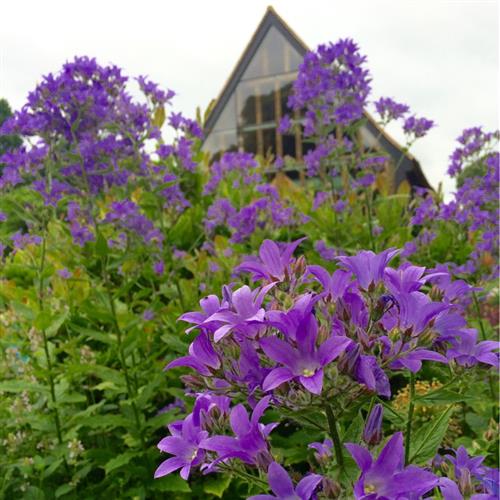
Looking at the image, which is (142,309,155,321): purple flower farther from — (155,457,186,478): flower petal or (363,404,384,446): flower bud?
(363,404,384,446): flower bud

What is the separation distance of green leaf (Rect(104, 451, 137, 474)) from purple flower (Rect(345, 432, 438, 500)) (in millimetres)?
2174

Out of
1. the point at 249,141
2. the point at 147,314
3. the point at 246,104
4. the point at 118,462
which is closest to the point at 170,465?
the point at 118,462

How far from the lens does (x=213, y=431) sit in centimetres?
123

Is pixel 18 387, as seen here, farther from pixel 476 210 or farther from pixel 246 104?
pixel 246 104

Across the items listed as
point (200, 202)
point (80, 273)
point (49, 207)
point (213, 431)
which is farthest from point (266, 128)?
point (213, 431)

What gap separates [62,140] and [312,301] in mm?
2905

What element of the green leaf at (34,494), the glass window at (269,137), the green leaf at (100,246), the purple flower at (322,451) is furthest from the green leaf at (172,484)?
the glass window at (269,137)

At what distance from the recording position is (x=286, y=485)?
1.02m

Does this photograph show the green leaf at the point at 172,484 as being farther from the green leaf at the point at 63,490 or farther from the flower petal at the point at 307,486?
the flower petal at the point at 307,486

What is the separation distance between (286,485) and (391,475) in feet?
0.59

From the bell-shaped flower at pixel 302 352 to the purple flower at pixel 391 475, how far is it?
158 millimetres

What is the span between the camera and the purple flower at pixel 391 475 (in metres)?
0.97

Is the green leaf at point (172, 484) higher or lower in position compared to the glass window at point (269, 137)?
lower

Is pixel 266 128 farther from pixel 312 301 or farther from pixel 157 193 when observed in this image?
pixel 312 301
